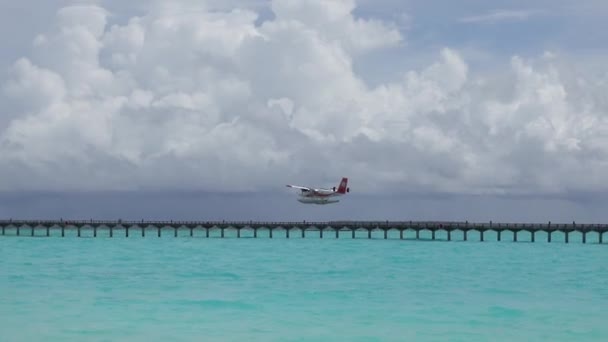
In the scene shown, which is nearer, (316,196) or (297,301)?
(297,301)

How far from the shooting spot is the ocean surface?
1086 inches

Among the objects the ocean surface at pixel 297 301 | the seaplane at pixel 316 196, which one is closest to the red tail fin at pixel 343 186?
the seaplane at pixel 316 196

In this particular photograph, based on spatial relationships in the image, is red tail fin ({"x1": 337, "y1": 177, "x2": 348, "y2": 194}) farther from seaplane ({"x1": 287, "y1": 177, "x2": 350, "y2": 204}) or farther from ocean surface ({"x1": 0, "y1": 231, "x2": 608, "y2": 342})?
ocean surface ({"x1": 0, "y1": 231, "x2": 608, "y2": 342})

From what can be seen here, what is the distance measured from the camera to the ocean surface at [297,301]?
27594 mm

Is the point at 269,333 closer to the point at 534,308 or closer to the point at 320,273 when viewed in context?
the point at 534,308

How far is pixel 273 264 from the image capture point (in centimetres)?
5988

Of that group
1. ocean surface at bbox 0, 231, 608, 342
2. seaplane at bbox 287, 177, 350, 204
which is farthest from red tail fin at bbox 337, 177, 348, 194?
ocean surface at bbox 0, 231, 608, 342

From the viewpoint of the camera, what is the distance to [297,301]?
36156 mm

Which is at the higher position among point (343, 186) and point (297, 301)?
point (343, 186)

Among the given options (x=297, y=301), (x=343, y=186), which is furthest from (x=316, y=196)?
(x=297, y=301)

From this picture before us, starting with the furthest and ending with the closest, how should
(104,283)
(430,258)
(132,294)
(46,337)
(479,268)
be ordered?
(430,258), (479,268), (104,283), (132,294), (46,337)

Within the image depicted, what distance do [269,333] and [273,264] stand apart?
105 ft

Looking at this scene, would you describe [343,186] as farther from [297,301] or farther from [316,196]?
[297,301]

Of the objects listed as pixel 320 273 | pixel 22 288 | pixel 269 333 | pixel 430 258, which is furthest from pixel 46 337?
pixel 430 258
